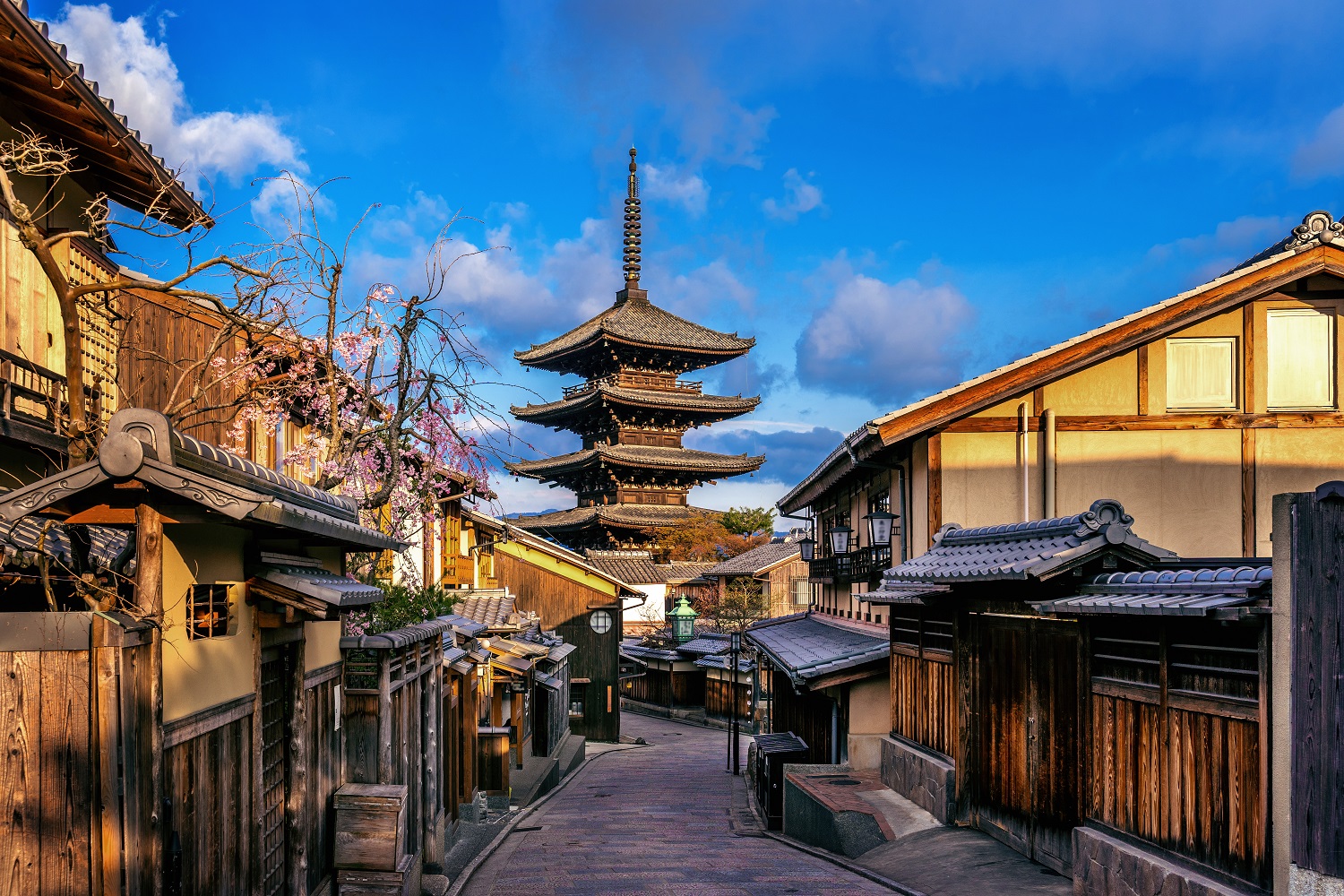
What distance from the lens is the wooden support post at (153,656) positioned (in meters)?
5.45

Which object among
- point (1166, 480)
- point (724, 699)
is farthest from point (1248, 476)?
point (724, 699)

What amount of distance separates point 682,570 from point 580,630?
53.3 feet

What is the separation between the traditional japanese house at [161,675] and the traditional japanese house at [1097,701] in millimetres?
6148

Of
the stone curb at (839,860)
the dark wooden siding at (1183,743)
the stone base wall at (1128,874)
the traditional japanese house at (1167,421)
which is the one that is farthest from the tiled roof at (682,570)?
the dark wooden siding at (1183,743)

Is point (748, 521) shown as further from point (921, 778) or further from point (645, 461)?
point (921, 778)

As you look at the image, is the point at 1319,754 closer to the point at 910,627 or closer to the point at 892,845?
the point at 892,845

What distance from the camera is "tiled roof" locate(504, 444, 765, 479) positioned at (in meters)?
52.0

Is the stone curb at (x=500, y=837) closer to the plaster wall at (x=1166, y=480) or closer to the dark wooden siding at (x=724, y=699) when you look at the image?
the plaster wall at (x=1166, y=480)

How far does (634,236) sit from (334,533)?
5434cm

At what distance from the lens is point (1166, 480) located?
15.6 meters

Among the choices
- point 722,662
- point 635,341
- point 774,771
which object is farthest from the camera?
point 635,341

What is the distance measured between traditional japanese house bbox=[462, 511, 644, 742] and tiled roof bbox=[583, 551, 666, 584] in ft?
36.9

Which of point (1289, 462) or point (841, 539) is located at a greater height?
point (1289, 462)

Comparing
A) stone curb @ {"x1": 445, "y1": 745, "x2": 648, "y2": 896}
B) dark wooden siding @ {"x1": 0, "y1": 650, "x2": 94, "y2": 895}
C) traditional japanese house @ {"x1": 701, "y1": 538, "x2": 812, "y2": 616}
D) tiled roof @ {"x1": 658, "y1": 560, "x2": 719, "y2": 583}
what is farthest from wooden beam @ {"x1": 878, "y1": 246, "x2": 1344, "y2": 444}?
tiled roof @ {"x1": 658, "y1": 560, "x2": 719, "y2": 583}
